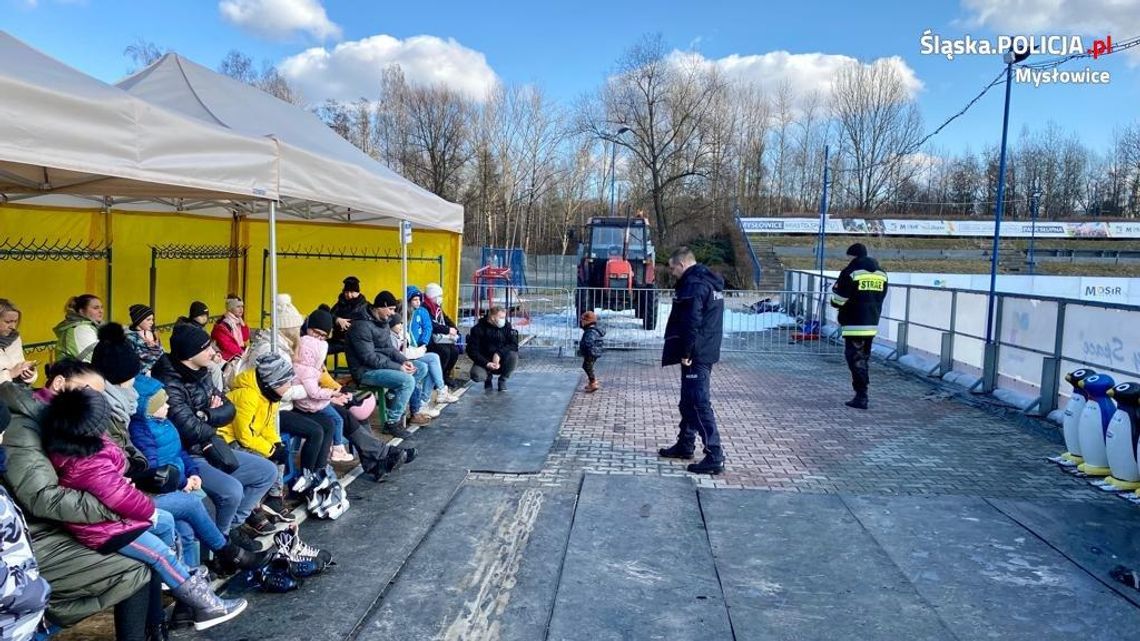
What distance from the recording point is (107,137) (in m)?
3.48

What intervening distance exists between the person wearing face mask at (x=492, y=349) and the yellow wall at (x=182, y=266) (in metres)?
1.76

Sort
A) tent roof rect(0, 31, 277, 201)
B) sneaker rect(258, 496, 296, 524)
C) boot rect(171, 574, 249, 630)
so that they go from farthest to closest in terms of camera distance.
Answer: sneaker rect(258, 496, 296, 524), boot rect(171, 574, 249, 630), tent roof rect(0, 31, 277, 201)

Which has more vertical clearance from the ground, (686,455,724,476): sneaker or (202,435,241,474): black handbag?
(202,435,241,474): black handbag

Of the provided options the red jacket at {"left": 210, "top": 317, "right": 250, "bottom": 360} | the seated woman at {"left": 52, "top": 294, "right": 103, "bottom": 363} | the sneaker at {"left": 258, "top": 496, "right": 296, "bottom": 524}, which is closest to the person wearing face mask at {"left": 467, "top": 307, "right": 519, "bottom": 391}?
the red jacket at {"left": 210, "top": 317, "right": 250, "bottom": 360}

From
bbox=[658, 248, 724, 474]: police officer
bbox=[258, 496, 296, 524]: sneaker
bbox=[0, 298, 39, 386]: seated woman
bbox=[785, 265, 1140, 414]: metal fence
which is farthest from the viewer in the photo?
bbox=[785, 265, 1140, 414]: metal fence

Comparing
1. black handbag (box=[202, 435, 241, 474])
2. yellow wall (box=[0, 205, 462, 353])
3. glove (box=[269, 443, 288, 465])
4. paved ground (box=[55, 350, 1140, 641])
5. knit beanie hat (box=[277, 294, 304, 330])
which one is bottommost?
paved ground (box=[55, 350, 1140, 641])

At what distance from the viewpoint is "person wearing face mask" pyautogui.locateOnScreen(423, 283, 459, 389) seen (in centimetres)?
934

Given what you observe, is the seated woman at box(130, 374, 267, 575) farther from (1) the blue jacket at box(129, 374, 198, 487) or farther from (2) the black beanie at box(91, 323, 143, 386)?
(2) the black beanie at box(91, 323, 143, 386)

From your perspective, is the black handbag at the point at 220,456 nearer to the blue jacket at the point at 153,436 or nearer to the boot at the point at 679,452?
the blue jacket at the point at 153,436

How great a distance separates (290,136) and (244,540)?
136 inches

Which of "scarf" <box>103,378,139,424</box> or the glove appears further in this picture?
the glove

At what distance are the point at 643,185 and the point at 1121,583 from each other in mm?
45949

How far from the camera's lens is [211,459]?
3.96 meters

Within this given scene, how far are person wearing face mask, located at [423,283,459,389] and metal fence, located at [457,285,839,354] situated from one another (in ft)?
12.8
